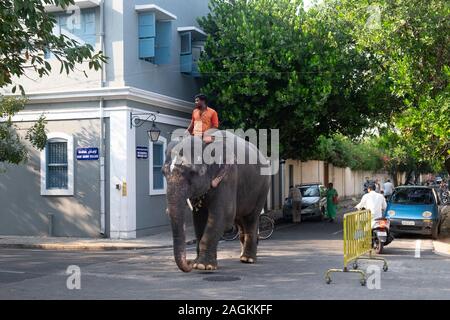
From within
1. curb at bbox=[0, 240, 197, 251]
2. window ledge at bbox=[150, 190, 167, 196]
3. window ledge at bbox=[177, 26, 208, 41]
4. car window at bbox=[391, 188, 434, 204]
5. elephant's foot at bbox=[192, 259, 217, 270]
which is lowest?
curb at bbox=[0, 240, 197, 251]

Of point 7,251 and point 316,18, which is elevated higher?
point 316,18

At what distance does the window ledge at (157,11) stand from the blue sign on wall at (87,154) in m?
4.73

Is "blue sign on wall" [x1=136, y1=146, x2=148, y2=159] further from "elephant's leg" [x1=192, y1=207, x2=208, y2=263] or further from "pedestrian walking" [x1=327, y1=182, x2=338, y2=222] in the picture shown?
"pedestrian walking" [x1=327, y1=182, x2=338, y2=222]

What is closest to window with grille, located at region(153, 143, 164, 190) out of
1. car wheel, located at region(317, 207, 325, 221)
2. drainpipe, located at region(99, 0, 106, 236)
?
drainpipe, located at region(99, 0, 106, 236)

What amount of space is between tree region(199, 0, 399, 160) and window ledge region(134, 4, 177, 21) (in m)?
1.78

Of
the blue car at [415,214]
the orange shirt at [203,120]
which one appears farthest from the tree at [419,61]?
the orange shirt at [203,120]

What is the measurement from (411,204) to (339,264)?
7.23 metres

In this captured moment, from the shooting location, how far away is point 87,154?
18016mm

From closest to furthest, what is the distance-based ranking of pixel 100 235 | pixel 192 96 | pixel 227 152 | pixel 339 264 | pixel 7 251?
1. pixel 227 152
2. pixel 339 264
3. pixel 7 251
4. pixel 100 235
5. pixel 192 96

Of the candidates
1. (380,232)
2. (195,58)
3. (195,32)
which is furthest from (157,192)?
(380,232)

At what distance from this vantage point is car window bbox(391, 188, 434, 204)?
61.3 feet

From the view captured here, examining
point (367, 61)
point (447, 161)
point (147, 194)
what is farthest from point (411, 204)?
point (147, 194)

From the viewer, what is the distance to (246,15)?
67.2ft

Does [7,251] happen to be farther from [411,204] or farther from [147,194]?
[411,204]
